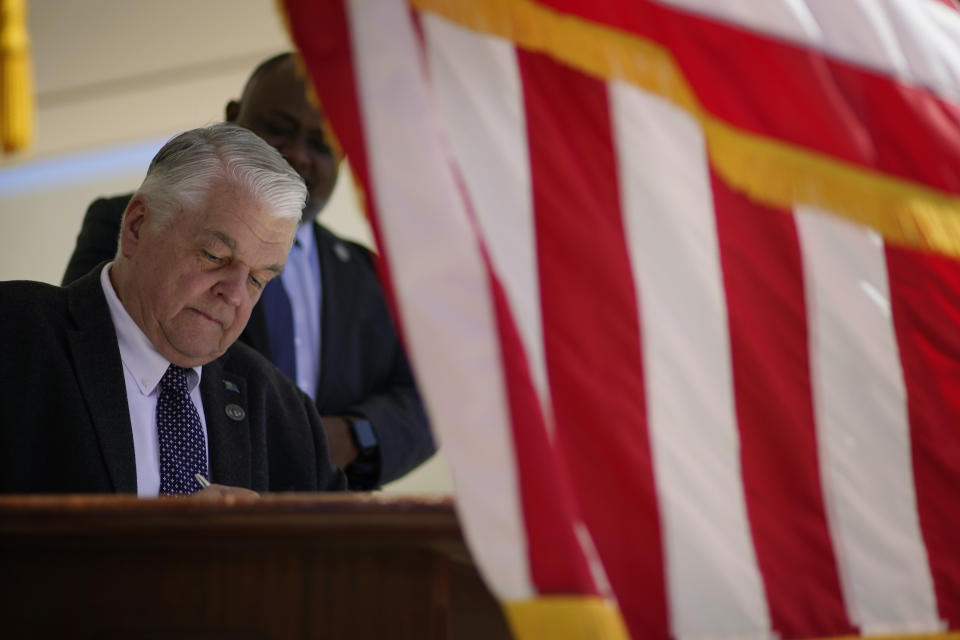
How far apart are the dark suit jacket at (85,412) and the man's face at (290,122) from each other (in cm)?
66

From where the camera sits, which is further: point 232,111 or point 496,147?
point 232,111

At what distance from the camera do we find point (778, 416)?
4.23 feet

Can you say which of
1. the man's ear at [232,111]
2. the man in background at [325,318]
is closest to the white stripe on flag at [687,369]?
the man in background at [325,318]

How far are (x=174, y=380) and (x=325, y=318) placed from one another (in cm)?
67

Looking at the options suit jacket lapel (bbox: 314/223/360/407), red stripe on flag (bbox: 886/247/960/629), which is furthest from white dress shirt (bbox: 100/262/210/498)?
red stripe on flag (bbox: 886/247/960/629)

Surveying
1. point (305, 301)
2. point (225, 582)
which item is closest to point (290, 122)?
point (305, 301)

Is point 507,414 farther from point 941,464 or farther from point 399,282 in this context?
point 941,464

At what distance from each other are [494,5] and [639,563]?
574 mm

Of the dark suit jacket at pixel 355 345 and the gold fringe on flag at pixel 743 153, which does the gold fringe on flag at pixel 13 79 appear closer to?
the gold fringe on flag at pixel 743 153

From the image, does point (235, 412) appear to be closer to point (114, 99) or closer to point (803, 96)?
point (803, 96)

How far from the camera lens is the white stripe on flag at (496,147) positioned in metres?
1.22

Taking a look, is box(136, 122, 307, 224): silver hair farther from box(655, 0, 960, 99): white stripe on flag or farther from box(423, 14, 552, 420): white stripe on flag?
box(655, 0, 960, 99): white stripe on flag

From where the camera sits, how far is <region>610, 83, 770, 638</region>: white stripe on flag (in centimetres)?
120

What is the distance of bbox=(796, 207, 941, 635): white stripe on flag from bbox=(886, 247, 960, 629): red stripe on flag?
13 millimetres
